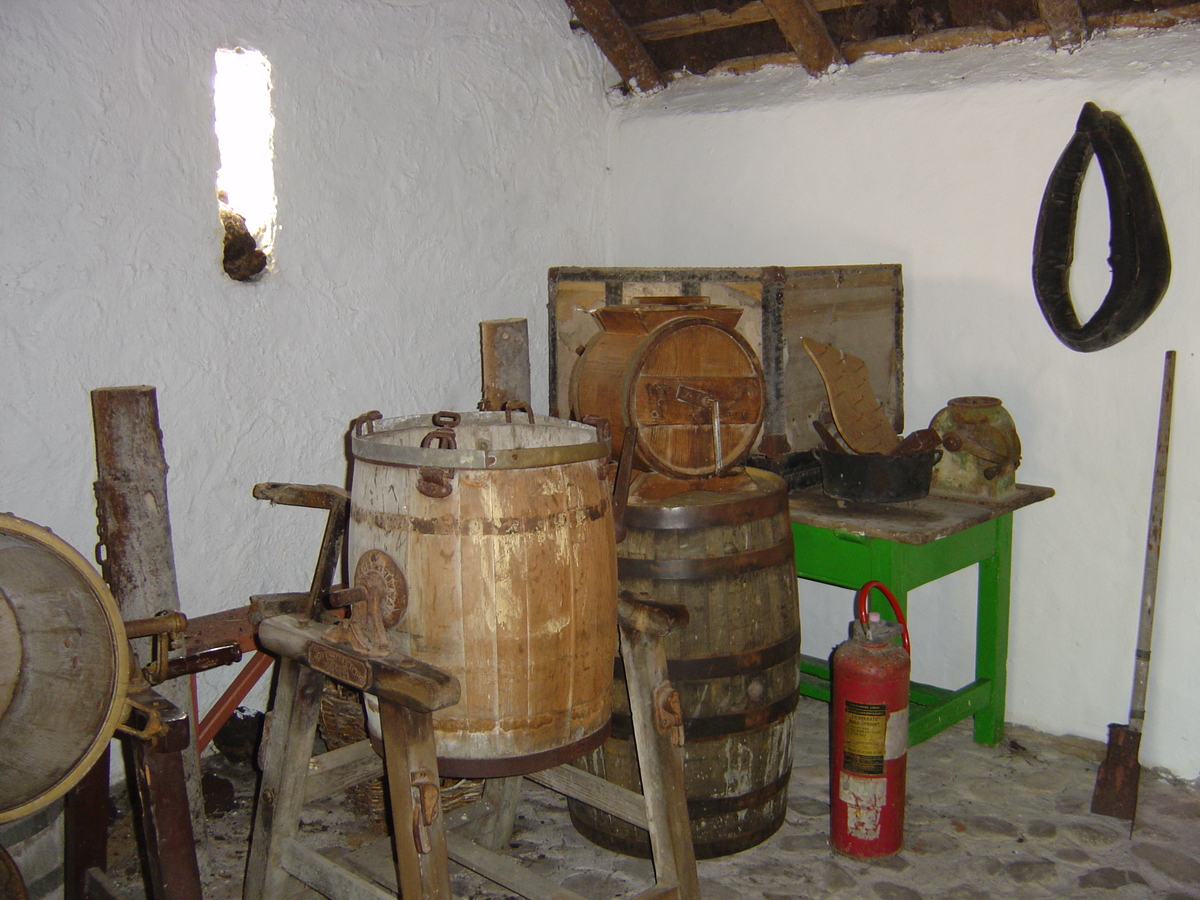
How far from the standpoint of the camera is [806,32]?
11.5 ft

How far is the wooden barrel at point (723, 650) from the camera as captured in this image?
2.56 meters

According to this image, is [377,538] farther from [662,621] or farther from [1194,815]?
[1194,815]

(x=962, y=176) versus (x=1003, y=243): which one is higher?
(x=962, y=176)

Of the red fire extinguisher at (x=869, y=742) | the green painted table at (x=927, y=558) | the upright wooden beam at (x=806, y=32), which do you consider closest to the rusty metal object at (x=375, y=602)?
the red fire extinguisher at (x=869, y=742)

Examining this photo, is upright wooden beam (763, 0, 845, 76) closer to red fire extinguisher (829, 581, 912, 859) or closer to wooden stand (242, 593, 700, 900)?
red fire extinguisher (829, 581, 912, 859)

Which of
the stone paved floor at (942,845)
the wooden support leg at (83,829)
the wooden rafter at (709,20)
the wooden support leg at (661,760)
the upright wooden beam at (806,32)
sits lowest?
the stone paved floor at (942,845)

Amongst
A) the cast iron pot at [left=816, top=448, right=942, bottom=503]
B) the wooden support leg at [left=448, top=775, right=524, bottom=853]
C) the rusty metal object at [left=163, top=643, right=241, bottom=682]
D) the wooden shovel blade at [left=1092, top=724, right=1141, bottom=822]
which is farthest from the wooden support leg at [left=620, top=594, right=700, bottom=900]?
the wooden shovel blade at [left=1092, top=724, right=1141, bottom=822]

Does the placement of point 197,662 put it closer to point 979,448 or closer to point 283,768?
point 283,768

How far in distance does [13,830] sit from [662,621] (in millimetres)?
1652

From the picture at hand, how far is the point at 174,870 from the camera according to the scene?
1.92 metres

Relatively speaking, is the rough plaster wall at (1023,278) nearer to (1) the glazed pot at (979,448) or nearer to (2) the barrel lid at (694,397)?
(1) the glazed pot at (979,448)

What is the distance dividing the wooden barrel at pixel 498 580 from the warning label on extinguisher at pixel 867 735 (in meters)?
0.95

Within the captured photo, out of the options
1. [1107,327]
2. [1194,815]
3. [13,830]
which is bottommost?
[1194,815]

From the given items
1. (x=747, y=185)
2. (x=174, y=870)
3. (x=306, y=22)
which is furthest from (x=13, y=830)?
(x=747, y=185)
